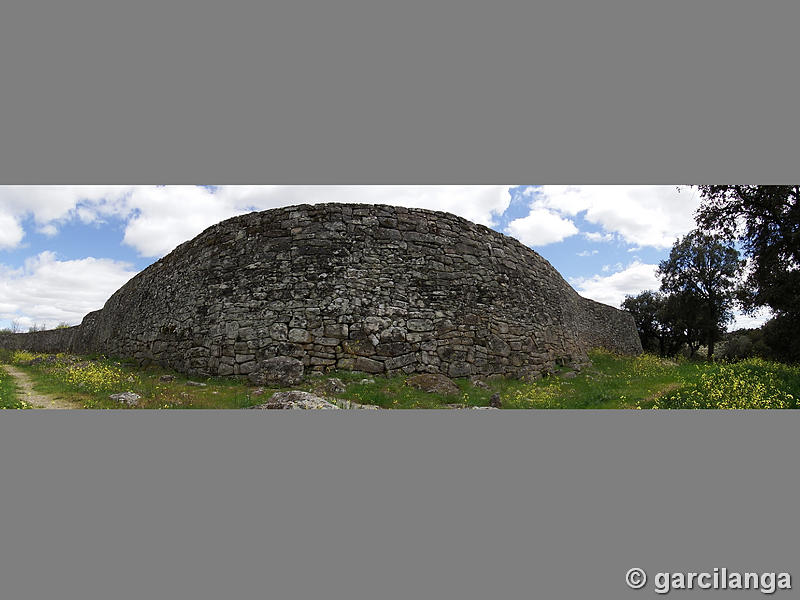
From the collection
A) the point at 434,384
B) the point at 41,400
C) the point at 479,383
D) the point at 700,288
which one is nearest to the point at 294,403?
the point at 434,384

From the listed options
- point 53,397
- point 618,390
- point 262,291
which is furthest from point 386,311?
point 53,397

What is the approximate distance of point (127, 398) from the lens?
688cm

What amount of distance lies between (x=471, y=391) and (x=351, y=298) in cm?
329

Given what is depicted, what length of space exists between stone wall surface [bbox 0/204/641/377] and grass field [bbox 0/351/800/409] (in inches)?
24.1

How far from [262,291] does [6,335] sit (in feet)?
132

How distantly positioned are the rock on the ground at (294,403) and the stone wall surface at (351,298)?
2010mm

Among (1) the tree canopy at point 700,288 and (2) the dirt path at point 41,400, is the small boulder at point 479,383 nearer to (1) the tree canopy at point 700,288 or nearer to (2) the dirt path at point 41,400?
(2) the dirt path at point 41,400

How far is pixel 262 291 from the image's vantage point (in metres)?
9.24

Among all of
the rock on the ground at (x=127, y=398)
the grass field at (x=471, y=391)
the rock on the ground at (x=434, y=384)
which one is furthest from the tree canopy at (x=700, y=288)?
the rock on the ground at (x=127, y=398)

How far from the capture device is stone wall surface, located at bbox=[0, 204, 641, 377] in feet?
29.2

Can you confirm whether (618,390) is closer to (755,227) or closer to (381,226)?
(755,227)

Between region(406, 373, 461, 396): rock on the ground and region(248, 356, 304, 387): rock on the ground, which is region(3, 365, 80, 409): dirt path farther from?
region(406, 373, 461, 396): rock on the ground

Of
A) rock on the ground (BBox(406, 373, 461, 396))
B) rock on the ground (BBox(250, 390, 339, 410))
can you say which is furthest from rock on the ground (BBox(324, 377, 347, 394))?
rock on the ground (BBox(406, 373, 461, 396))

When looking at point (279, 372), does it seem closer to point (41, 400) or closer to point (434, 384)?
point (434, 384)
